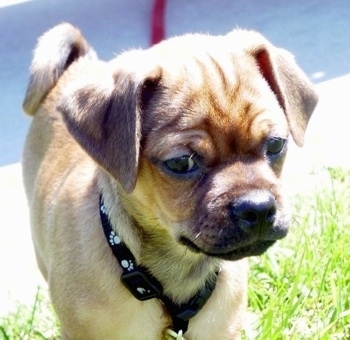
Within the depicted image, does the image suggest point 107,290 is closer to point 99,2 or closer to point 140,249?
point 140,249

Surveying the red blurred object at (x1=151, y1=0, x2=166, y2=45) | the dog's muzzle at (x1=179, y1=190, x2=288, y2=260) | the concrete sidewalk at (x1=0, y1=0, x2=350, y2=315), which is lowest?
the concrete sidewalk at (x1=0, y1=0, x2=350, y2=315)

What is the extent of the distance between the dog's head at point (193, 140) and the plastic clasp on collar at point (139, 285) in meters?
0.18

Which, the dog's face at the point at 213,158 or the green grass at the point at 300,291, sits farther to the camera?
the green grass at the point at 300,291

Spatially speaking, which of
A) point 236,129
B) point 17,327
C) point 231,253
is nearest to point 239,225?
point 231,253

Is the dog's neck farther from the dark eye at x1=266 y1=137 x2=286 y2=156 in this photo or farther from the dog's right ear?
the dog's right ear

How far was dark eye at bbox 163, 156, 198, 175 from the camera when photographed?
8.72 feet

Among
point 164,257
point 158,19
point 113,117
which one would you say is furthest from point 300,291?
point 158,19

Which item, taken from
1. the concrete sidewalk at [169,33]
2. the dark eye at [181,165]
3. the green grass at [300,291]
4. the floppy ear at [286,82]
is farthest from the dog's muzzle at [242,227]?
the concrete sidewalk at [169,33]

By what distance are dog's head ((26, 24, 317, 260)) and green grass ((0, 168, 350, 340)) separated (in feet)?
2.26

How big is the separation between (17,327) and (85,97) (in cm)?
121

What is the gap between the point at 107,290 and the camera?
293 centimetres

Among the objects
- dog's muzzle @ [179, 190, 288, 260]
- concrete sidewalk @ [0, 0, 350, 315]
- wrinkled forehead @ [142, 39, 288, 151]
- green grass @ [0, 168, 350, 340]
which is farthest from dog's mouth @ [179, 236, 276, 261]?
concrete sidewalk @ [0, 0, 350, 315]

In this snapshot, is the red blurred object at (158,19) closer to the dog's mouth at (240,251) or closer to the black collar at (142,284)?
the black collar at (142,284)

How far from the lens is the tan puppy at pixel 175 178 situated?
265 centimetres
